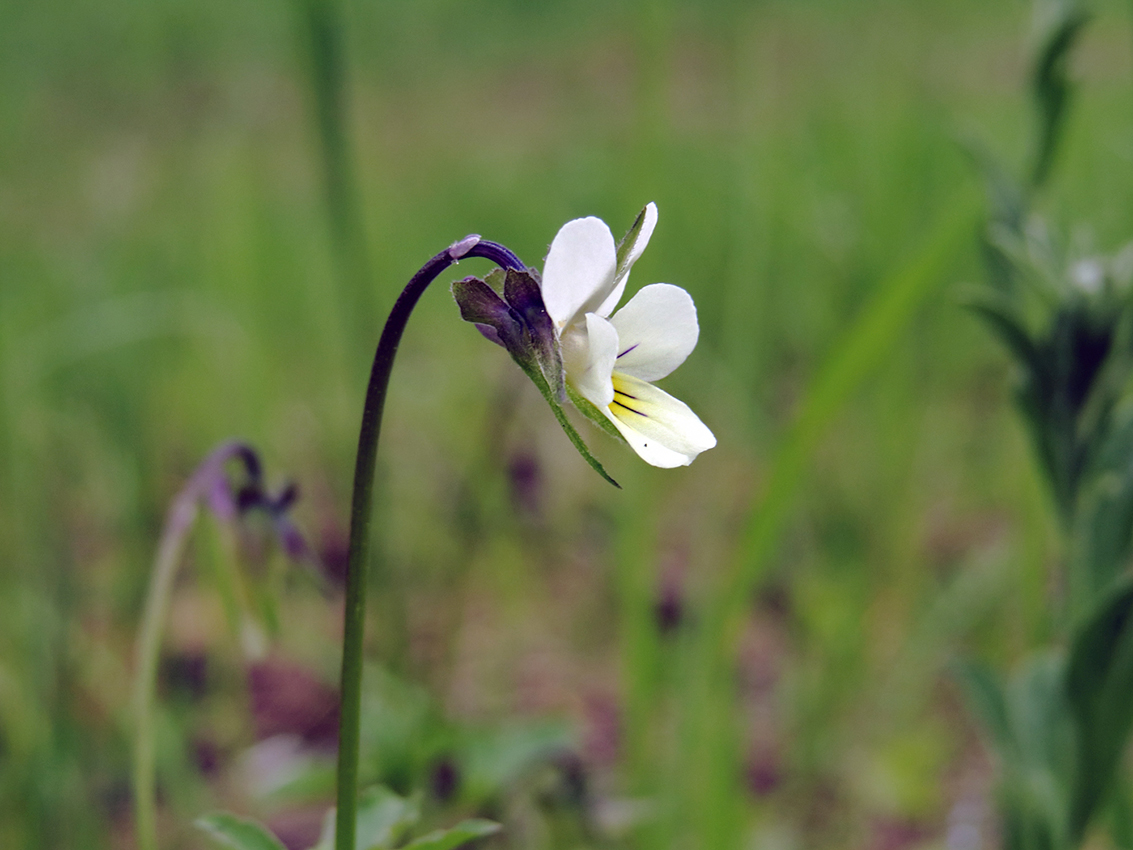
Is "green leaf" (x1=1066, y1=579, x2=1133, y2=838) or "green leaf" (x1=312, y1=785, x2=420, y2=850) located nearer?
"green leaf" (x1=312, y1=785, x2=420, y2=850)

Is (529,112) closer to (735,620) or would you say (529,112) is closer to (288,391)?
(288,391)

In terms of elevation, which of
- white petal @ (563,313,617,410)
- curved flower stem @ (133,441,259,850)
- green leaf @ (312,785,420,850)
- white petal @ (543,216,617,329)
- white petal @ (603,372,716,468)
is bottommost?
green leaf @ (312,785,420,850)

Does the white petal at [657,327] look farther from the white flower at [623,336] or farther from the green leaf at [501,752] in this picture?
the green leaf at [501,752]

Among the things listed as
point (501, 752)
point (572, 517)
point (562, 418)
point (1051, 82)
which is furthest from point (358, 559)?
point (572, 517)

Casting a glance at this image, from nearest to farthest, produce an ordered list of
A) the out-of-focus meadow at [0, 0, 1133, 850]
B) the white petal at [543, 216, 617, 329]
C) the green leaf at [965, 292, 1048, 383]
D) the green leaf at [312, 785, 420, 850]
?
the white petal at [543, 216, 617, 329]
the green leaf at [312, 785, 420, 850]
the green leaf at [965, 292, 1048, 383]
the out-of-focus meadow at [0, 0, 1133, 850]

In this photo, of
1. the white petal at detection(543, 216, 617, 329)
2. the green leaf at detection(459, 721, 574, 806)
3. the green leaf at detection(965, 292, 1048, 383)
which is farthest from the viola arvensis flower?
the green leaf at detection(459, 721, 574, 806)

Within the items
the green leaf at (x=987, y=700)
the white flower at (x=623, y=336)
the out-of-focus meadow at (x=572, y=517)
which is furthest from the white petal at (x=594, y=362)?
the green leaf at (x=987, y=700)

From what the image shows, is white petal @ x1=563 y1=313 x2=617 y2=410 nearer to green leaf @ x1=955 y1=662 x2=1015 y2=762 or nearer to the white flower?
the white flower

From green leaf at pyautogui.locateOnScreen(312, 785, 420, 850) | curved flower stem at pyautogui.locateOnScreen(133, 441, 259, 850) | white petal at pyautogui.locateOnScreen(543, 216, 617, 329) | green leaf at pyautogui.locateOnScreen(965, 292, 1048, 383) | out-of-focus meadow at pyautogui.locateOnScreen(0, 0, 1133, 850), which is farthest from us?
out-of-focus meadow at pyautogui.locateOnScreen(0, 0, 1133, 850)
